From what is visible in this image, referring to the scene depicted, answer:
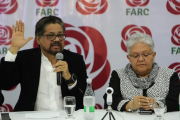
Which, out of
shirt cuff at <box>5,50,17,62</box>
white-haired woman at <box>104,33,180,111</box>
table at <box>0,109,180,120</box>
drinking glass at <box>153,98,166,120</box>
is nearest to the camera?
drinking glass at <box>153,98,166,120</box>

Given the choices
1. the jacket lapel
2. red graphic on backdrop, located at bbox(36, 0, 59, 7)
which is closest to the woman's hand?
the jacket lapel

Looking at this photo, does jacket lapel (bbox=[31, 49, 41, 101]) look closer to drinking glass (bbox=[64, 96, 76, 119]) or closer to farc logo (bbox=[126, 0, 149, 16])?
drinking glass (bbox=[64, 96, 76, 119])

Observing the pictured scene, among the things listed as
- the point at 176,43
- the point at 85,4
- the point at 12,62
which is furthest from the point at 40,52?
the point at 176,43

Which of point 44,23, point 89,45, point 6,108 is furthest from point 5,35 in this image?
point 89,45

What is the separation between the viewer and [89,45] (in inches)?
149

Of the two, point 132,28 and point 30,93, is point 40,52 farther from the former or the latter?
point 132,28

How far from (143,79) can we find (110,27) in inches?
40.3

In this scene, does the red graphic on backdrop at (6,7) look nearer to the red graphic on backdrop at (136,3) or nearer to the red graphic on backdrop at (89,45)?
the red graphic on backdrop at (89,45)

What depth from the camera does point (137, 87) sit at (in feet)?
9.79

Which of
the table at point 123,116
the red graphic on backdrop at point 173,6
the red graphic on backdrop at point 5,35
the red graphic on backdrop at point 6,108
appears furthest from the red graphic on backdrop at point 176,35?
the red graphic on backdrop at point 6,108

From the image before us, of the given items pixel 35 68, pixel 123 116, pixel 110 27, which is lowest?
pixel 123 116

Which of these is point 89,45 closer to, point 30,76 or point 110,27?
point 110,27

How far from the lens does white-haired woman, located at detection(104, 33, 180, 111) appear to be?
2922 mm

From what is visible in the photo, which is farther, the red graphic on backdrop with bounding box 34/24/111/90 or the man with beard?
the red graphic on backdrop with bounding box 34/24/111/90
